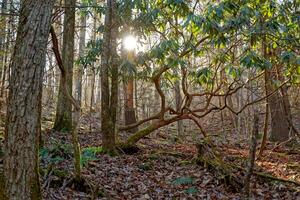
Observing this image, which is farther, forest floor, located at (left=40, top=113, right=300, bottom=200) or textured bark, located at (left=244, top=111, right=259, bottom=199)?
forest floor, located at (left=40, top=113, right=300, bottom=200)

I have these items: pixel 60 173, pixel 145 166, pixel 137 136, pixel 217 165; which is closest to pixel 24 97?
pixel 60 173

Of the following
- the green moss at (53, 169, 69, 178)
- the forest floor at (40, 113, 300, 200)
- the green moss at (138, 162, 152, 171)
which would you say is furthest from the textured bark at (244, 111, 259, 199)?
the green moss at (53, 169, 69, 178)

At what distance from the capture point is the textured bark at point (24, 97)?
344cm

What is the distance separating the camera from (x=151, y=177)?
703 cm

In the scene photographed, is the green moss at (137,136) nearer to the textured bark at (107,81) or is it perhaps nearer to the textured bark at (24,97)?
the textured bark at (107,81)

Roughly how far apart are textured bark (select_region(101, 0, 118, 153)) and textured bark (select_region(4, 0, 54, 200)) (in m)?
3.92

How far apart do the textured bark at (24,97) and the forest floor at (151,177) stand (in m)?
1.66

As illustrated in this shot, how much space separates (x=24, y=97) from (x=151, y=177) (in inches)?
161

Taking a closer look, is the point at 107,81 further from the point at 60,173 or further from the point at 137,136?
the point at 60,173

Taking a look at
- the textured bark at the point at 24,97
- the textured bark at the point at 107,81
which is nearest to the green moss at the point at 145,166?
the textured bark at the point at 107,81

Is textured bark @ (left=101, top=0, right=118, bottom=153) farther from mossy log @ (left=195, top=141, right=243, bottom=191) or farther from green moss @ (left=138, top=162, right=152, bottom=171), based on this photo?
mossy log @ (left=195, top=141, right=243, bottom=191)

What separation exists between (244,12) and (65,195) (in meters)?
4.09

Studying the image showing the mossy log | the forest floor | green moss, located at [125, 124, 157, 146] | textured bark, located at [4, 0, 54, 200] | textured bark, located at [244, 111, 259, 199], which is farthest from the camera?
green moss, located at [125, 124, 157, 146]

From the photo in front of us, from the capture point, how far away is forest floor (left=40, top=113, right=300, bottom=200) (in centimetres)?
568
